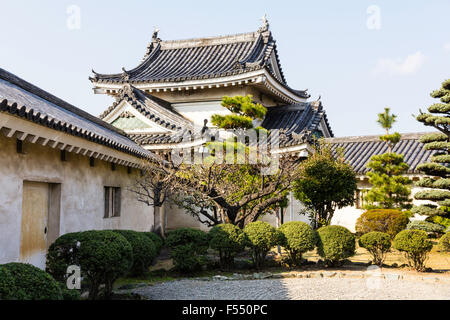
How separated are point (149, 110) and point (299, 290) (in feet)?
36.1

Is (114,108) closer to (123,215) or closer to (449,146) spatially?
(123,215)

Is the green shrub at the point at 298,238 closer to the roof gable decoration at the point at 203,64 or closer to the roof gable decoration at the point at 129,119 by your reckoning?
the roof gable decoration at the point at 129,119

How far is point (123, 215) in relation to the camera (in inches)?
497

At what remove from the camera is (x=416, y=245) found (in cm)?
1012

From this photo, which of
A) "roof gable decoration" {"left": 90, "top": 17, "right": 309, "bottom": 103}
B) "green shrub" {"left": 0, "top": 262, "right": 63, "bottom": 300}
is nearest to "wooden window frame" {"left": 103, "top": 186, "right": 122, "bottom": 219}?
"green shrub" {"left": 0, "top": 262, "right": 63, "bottom": 300}

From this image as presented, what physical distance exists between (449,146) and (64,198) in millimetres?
12740

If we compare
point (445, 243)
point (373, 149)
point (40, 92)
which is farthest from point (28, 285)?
point (373, 149)

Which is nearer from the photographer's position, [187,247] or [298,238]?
[187,247]

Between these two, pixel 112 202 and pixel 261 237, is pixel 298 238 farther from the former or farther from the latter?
pixel 112 202

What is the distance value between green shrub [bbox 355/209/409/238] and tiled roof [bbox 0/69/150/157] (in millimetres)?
8652

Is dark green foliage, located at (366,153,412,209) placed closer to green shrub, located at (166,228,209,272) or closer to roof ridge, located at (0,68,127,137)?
green shrub, located at (166,228,209,272)

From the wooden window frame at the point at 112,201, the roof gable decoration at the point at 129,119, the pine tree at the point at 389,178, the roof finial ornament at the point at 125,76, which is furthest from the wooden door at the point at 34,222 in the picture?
the pine tree at the point at 389,178

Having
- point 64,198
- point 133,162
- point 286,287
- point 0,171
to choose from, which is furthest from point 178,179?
point 0,171
